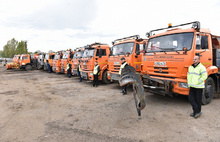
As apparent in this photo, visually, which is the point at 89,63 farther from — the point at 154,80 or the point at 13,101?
the point at 154,80

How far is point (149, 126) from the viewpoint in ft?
11.9

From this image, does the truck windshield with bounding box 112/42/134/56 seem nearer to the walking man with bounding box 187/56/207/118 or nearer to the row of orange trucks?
the row of orange trucks

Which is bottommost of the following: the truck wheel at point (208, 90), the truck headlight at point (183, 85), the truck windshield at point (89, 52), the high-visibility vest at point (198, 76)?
the truck wheel at point (208, 90)

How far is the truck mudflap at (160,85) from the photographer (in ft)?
15.5

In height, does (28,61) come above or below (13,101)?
above

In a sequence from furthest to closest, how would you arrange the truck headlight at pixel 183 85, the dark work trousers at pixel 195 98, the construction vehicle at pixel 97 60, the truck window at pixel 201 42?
1. the construction vehicle at pixel 97 60
2. the truck window at pixel 201 42
3. the truck headlight at pixel 183 85
4. the dark work trousers at pixel 195 98

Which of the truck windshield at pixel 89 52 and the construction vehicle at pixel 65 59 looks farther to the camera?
the construction vehicle at pixel 65 59

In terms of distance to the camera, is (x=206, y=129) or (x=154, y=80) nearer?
(x=206, y=129)

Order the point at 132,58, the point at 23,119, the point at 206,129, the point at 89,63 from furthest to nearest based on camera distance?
the point at 89,63, the point at 132,58, the point at 23,119, the point at 206,129

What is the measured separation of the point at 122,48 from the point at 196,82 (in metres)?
4.41

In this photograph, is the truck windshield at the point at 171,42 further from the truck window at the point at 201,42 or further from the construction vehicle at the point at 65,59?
the construction vehicle at the point at 65,59

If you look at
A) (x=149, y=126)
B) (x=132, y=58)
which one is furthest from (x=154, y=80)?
(x=132, y=58)

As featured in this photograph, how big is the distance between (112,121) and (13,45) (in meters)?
73.5

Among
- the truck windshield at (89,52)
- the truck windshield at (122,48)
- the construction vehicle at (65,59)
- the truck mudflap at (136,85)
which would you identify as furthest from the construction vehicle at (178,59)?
the construction vehicle at (65,59)
